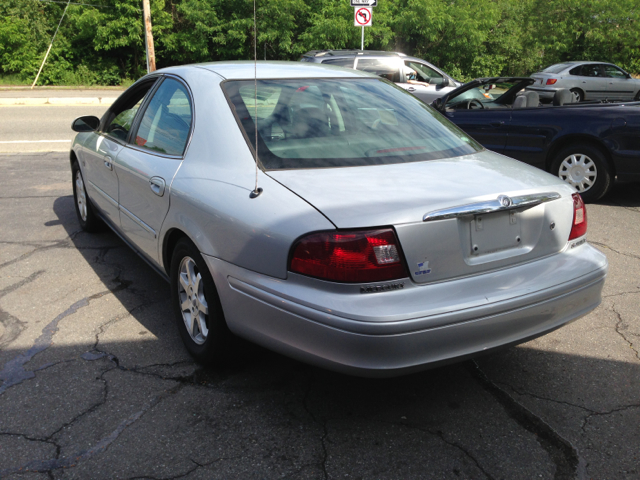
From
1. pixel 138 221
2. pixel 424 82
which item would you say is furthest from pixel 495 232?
pixel 424 82

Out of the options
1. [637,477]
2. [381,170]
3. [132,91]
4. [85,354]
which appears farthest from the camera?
[132,91]

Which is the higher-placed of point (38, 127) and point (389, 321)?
point (389, 321)

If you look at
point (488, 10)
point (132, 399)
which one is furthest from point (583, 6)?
point (132, 399)

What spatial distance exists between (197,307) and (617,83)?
20.3 meters

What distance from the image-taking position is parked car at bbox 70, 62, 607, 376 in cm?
236

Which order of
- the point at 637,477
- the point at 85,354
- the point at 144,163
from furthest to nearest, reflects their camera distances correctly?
the point at 144,163 < the point at 85,354 < the point at 637,477

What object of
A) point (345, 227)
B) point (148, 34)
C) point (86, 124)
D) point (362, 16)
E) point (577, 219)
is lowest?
point (577, 219)

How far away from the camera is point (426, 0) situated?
25.2 meters

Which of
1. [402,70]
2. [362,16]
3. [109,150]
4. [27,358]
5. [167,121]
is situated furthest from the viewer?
[402,70]

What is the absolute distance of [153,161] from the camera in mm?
3531

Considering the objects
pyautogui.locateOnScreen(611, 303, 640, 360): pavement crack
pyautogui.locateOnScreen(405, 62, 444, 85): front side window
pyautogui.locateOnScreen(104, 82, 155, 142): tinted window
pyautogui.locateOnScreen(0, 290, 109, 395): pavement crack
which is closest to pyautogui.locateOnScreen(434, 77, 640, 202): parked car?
pyautogui.locateOnScreen(611, 303, 640, 360): pavement crack

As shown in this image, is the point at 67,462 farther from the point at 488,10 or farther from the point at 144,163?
the point at 488,10

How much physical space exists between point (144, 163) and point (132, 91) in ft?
3.65

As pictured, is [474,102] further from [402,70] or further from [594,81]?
[594,81]
